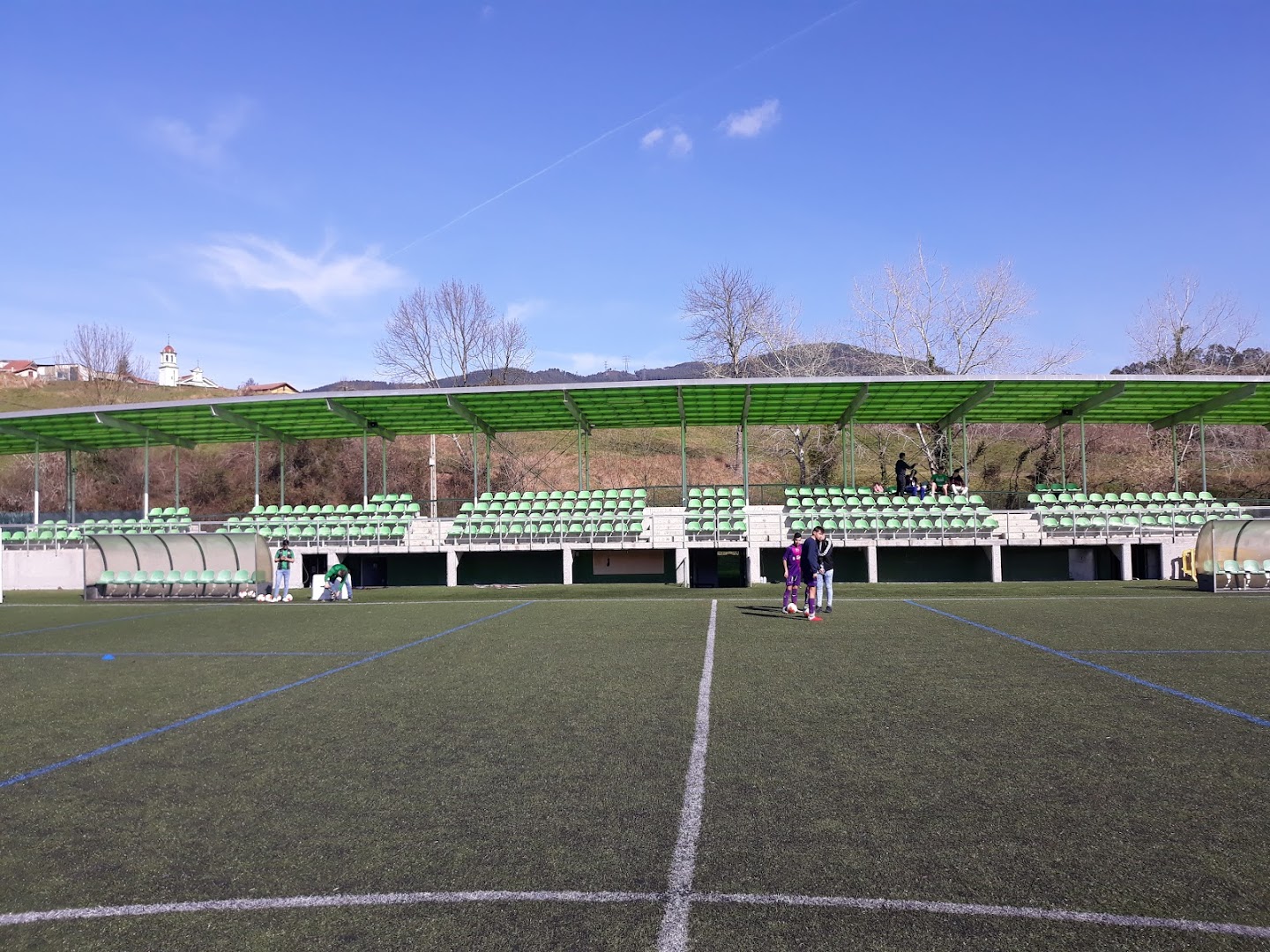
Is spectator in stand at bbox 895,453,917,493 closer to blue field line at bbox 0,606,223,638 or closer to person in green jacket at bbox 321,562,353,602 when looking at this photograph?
person in green jacket at bbox 321,562,353,602

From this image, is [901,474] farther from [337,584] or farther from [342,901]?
[342,901]

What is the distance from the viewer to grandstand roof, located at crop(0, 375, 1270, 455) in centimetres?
2781

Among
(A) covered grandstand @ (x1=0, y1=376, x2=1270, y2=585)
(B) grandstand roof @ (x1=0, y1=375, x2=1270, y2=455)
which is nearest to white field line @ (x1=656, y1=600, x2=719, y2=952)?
(A) covered grandstand @ (x1=0, y1=376, x2=1270, y2=585)

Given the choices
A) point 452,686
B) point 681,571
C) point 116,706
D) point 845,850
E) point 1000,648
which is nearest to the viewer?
point 845,850

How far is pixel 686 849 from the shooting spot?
4.30 m

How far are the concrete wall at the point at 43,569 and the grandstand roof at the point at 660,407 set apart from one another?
4.84m

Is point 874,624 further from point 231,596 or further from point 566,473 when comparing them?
point 566,473

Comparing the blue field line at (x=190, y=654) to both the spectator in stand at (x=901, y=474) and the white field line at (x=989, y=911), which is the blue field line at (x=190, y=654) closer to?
the white field line at (x=989, y=911)

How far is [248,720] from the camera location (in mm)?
7383

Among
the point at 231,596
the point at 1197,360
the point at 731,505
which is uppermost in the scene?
the point at 1197,360

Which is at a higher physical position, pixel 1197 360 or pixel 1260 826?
pixel 1197 360

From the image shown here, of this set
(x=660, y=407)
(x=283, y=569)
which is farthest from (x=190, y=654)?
(x=660, y=407)

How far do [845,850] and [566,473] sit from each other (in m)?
51.7

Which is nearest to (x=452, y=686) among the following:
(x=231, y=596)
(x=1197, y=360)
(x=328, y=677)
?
(x=328, y=677)
